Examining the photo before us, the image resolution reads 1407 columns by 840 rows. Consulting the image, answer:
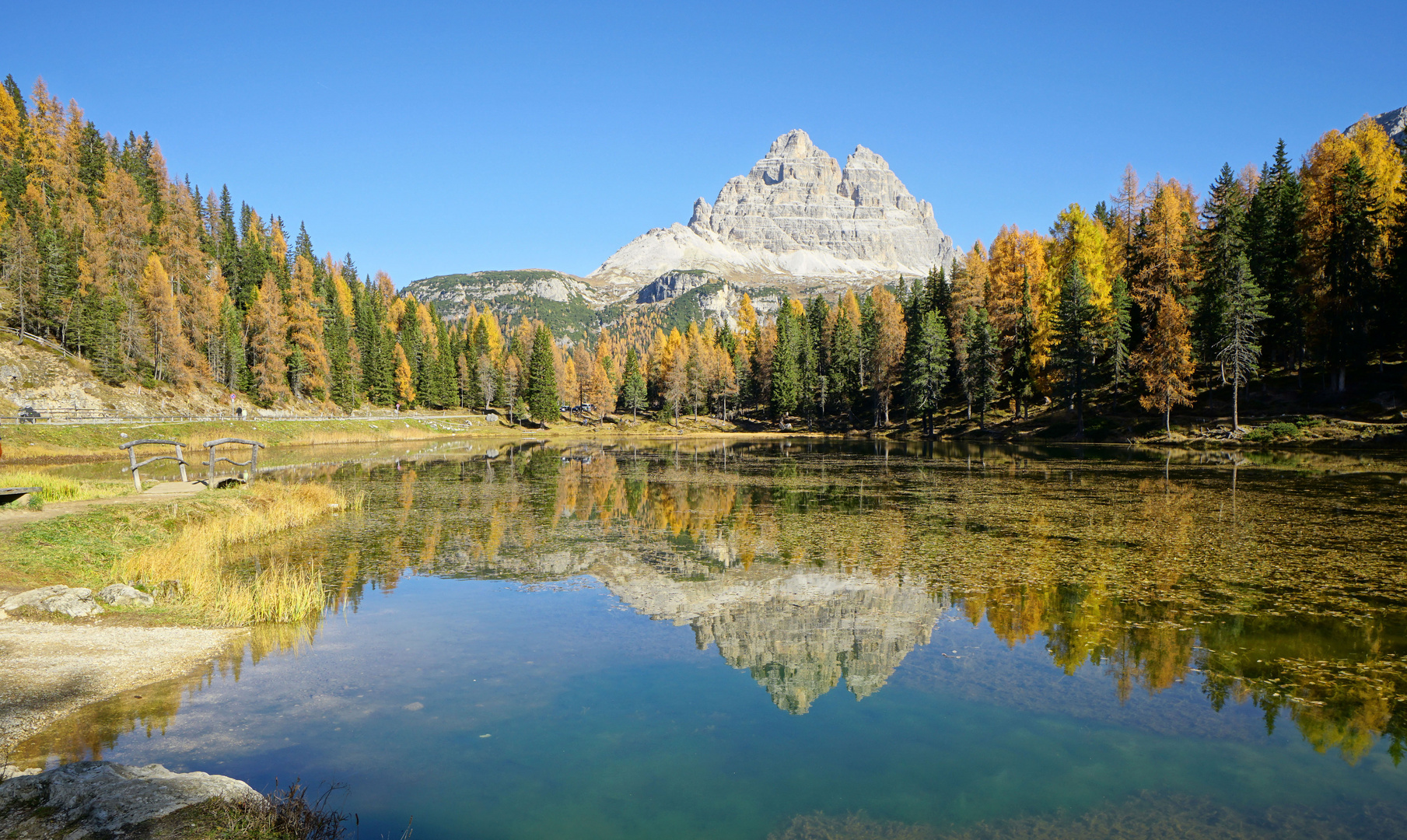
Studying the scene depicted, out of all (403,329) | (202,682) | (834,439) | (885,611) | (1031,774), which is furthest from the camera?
(403,329)

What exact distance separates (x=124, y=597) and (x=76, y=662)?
13.6 ft

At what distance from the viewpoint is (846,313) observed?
4360 inches

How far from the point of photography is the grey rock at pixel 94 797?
585 centimetres

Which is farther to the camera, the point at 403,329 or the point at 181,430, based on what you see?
the point at 403,329

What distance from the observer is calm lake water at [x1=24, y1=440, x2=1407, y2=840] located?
8.09 m

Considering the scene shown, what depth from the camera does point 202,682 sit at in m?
11.3

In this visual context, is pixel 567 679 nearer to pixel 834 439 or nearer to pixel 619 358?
pixel 834 439

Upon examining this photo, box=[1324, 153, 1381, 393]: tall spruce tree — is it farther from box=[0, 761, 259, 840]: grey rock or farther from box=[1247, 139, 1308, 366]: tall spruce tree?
box=[0, 761, 259, 840]: grey rock

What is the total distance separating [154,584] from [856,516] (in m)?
21.5

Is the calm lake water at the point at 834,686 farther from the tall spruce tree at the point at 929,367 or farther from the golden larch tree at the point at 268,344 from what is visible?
the golden larch tree at the point at 268,344

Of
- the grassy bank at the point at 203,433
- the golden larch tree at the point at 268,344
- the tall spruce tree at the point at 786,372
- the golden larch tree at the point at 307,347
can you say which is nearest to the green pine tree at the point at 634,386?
the tall spruce tree at the point at 786,372

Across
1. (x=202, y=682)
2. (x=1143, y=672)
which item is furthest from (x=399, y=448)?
(x=1143, y=672)

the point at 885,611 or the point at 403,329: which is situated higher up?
the point at 403,329

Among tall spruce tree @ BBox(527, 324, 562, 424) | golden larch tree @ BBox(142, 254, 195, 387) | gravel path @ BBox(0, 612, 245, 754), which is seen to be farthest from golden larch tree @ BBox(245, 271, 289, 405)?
gravel path @ BBox(0, 612, 245, 754)
